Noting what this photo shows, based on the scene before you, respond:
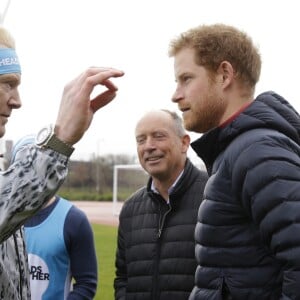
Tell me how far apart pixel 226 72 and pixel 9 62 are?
3.73ft

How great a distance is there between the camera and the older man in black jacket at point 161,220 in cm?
395

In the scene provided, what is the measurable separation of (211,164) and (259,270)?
59 centimetres

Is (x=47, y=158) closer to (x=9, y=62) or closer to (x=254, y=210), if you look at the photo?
(x=9, y=62)

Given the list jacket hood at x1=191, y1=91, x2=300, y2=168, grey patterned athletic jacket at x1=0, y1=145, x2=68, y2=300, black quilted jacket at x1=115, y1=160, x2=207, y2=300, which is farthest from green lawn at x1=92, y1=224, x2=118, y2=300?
grey patterned athletic jacket at x1=0, y1=145, x2=68, y2=300

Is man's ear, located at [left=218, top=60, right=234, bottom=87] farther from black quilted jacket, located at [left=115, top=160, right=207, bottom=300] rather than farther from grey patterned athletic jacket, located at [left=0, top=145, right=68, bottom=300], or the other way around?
black quilted jacket, located at [left=115, top=160, right=207, bottom=300]

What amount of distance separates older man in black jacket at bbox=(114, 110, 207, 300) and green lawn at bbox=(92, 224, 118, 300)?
19.8 ft

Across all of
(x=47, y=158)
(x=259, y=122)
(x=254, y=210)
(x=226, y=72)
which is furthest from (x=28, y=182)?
(x=226, y=72)

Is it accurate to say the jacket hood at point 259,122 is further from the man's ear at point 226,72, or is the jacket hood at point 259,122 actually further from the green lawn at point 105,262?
the green lawn at point 105,262

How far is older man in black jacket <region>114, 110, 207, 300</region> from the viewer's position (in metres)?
3.95

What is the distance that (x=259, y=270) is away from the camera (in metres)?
2.44

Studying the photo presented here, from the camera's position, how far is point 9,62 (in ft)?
6.61

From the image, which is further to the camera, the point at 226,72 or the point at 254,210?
the point at 226,72

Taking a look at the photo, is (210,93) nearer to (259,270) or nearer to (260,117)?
(260,117)

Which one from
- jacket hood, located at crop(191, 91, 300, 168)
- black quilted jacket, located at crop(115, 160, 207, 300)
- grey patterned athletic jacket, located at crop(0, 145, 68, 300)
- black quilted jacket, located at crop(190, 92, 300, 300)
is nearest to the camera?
grey patterned athletic jacket, located at crop(0, 145, 68, 300)
